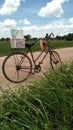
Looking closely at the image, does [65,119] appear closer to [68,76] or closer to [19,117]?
[19,117]

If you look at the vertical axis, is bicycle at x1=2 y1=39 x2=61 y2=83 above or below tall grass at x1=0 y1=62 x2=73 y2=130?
below

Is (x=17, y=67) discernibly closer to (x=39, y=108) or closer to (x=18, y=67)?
(x=18, y=67)

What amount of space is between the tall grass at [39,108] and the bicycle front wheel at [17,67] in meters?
3.61

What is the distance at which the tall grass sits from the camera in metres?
4.12

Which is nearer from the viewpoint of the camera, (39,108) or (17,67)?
(39,108)

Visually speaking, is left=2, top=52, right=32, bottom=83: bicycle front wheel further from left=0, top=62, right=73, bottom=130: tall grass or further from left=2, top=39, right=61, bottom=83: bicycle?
left=0, top=62, right=73, bottom=130: tall grass

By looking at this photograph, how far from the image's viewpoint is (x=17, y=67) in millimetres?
9328

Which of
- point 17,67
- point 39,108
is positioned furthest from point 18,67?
point 39,108

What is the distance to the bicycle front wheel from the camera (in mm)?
9133

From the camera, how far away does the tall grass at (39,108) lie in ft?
13.5

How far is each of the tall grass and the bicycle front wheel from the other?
11.8 feet

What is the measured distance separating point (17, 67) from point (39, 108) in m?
4.72

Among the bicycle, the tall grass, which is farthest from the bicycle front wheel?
the tall grass

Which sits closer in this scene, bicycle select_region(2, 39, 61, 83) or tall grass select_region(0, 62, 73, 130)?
tall grass select_region(0, 62, 73, 130)
